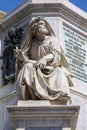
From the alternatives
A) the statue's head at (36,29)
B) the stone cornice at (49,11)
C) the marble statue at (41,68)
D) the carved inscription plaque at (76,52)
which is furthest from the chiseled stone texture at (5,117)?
the stone cornice at (49,11)

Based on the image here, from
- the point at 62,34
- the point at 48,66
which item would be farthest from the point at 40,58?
the point at 62,34

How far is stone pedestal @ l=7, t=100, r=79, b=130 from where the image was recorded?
853cm

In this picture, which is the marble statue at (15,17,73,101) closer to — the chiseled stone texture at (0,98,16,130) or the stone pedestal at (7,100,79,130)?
the stone pedestal at (7,100,79,130)

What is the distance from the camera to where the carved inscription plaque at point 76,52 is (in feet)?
35.8

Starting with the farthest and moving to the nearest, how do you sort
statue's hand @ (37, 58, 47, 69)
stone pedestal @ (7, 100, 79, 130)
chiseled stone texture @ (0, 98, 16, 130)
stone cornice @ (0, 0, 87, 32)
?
stone cornice @ (0, 0, 87, 32) < chiseled stone texture @ (0, 98, 16, 130) < statue's hand @ (37, 58, 47, 69) < stone pedestal @ (7, 100, 79, 130)

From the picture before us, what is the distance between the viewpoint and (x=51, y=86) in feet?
29.7

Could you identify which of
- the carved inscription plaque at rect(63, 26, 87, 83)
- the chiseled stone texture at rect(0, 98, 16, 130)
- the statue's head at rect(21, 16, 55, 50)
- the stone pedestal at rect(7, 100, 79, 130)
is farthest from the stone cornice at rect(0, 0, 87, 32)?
the stone pedestal at rect(7, 100, 79, 130)

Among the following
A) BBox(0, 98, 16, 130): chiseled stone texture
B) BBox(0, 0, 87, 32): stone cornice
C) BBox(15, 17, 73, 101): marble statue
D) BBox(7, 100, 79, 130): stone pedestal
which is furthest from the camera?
BBox(0, 0, 87, 32): stone cornice

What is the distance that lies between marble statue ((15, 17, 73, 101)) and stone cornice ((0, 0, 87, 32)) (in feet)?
4.00

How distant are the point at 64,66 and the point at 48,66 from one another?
0.41m

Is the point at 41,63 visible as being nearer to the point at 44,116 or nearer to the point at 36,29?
the point at 36,29

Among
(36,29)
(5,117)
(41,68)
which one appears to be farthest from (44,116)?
(5,117)

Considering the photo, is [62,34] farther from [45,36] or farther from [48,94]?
[48,94]

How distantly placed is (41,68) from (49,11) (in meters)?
2.11
